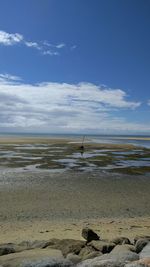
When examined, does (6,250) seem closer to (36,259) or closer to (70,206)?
(36,259)

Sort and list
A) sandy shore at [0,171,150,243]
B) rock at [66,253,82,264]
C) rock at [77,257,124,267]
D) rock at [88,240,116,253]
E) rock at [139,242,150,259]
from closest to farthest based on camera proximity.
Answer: rock at [77,257,124,267], rock at [139,242,150,259], rock at [66,253,82,264], rock at [88,240,116,253], sandy shore at [0,171,150,243]

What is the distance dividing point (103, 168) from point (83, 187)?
9.01m

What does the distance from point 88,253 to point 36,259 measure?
1.72 m

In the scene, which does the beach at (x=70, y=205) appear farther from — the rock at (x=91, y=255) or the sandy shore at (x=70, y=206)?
the rock at (x=91, y=255)

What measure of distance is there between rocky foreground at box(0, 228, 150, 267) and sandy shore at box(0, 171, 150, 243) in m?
2.16

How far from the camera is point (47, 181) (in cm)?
2134

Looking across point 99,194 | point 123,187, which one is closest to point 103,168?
point 123,187

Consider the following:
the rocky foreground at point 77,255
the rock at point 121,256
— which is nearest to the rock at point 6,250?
the rocky foreground at point 77,255

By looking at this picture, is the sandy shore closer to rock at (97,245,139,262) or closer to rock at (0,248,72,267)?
rock at (0,248,72,267)

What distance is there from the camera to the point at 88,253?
24.8 feet

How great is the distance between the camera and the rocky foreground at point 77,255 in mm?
6234

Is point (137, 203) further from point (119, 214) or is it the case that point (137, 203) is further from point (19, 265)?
point (19, 265)

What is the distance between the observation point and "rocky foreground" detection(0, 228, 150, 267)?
20.5 ft

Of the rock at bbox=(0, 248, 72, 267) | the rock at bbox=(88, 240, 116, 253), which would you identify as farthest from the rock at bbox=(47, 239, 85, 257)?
the rock at bbox=(0, 248, 72, 267)
